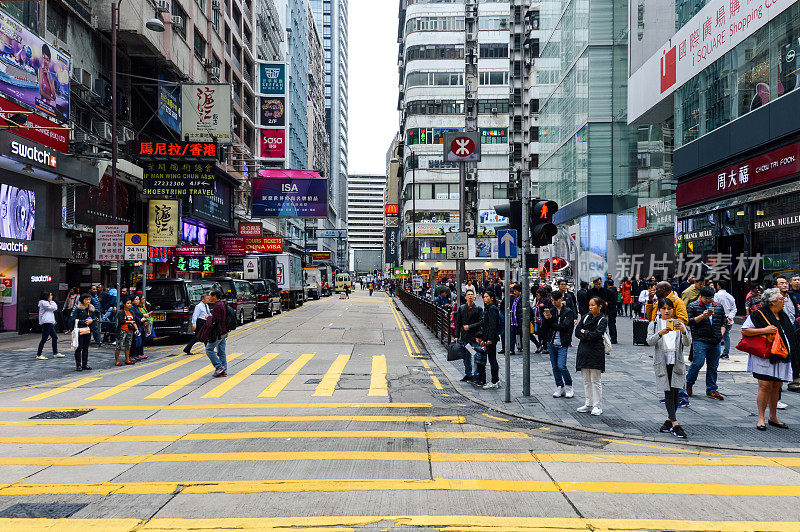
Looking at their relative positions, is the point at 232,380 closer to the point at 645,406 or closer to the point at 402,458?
the point at 402,458

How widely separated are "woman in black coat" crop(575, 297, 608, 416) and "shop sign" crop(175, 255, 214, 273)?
2979cm

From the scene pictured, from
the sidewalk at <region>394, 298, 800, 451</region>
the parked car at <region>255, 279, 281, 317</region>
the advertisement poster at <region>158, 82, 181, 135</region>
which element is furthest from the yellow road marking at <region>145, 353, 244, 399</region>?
the advertisement poster at <region>158, 82, 181, 135</region>

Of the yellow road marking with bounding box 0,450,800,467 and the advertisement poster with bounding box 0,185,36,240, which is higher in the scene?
the advertisement poster with bounding box 0,185,36,240

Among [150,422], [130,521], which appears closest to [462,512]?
[130,521]

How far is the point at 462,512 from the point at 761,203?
22.5 metres

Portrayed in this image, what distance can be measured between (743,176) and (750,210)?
1.34 metres

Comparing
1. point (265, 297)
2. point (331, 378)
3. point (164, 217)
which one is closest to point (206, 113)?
point (164, 217)

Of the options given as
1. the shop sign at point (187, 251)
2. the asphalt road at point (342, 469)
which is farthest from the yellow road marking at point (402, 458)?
the shop sign at point (187, 251)

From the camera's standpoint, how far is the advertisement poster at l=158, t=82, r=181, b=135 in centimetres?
3034

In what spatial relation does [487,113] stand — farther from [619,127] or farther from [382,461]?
[382,461]

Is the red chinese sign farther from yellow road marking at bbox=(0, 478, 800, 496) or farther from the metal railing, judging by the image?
yellow road marking at bbox=(0, 478, 800, 496)

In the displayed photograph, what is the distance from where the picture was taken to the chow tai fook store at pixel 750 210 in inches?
837

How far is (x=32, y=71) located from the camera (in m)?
20.6

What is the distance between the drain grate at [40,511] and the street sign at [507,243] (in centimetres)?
704
